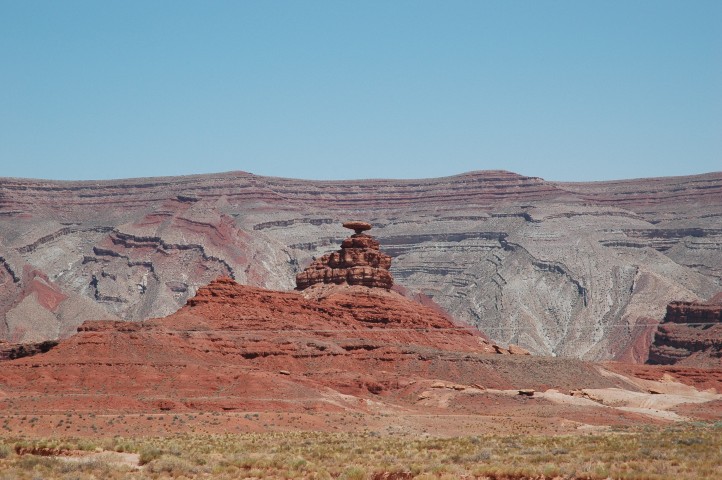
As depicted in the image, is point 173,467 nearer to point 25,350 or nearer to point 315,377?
point 315,377

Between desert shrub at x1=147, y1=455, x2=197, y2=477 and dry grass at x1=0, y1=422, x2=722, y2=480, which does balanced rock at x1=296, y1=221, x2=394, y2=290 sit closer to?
dry grass at x1=0, y1=422, x2=722, y2=480

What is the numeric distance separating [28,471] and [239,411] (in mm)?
34087

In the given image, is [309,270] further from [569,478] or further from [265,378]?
[569,478]

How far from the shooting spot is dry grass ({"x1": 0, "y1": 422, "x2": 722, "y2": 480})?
35094mm

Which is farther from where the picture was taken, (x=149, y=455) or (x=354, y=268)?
(x=354, y=268)

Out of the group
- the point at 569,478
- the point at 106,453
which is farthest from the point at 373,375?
the point at 569,478

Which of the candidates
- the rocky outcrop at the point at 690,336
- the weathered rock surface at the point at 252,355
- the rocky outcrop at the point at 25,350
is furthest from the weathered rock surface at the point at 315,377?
the rocky outcrop at the point at 690,336

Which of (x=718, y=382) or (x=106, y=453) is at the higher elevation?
(x=106, y=453)

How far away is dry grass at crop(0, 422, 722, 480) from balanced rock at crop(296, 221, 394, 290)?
203 ft

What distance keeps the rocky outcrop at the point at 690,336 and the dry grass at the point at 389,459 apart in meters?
85.1

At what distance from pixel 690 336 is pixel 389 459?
105 metres

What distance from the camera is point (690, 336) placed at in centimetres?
13975

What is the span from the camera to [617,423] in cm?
7162

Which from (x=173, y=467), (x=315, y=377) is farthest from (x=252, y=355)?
(x=173, y=467)
